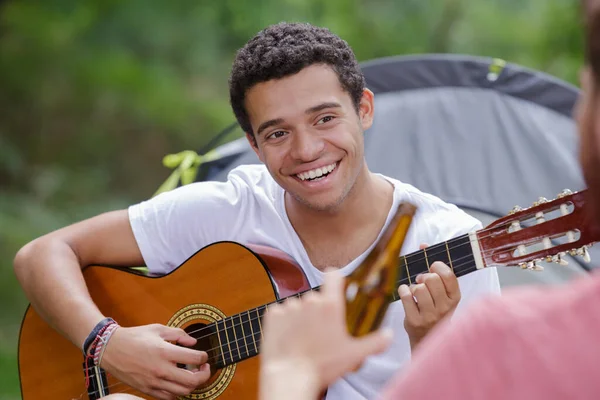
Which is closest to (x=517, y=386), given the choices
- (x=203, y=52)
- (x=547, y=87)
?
(x=547, y=87)

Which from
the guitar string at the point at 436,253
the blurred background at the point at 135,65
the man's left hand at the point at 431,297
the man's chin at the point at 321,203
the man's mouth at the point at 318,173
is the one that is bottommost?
the man's left hand at the point at 431,297

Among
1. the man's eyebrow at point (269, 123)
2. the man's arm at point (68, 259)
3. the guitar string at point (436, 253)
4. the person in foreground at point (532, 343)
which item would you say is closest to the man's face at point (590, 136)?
the person in foreground at point (532, 343)

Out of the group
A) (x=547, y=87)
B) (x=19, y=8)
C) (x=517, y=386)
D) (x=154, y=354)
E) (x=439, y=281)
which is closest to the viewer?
(x=517, y=386)

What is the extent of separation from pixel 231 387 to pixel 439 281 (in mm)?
511

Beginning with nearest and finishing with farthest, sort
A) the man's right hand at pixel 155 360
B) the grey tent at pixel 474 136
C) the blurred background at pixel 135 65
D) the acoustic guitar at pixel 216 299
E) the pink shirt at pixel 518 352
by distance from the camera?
the pink shirt at pixel 518 352 → the acoustic guitar at pixel 216 299 → the man's right hand at pixel 155 360 → the grey tent at pixel 474 136 → the blurred background at pixel 135 65

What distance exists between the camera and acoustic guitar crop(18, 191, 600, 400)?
143cm

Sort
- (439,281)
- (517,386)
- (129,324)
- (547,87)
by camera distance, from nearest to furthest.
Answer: (517,386) < (439,281) < (129,324) < (547,87)

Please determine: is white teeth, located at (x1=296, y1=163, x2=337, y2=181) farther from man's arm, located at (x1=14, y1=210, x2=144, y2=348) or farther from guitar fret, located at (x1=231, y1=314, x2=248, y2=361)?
man's arm, located at (x1=14, y1=210, x2=144, y2=348)

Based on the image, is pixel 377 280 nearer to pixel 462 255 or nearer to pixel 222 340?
pixel 462 255

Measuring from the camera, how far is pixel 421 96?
2287 millimetres

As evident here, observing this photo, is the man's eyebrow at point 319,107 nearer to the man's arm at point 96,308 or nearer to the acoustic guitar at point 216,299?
the acoustic guitar at point 216,299

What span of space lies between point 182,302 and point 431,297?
580 millimetres

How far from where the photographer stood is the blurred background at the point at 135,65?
4336 mm

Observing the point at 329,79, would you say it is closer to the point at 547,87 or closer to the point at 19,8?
the point at 547,87
